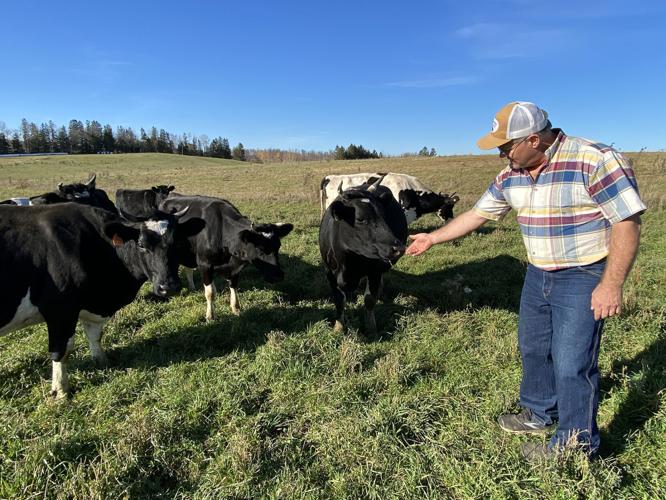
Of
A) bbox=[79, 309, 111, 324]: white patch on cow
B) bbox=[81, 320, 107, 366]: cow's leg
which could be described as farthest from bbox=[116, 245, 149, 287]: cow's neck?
bbox=[81, 320, 107, 366]: cow's leg

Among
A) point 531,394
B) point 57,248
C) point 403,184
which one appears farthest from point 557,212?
point 403,184

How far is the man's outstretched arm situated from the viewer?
4031mm

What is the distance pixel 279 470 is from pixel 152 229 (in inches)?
125

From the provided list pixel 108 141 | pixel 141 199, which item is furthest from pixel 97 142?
pixel 141 199

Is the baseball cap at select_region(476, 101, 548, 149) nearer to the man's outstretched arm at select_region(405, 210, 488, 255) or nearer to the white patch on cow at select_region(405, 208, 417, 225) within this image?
the man's outstretched arm at select_region(405, 210, 488, 255)

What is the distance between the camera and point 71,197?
8703 mm

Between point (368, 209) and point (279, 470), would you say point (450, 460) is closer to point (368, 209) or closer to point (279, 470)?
point (279, 470)

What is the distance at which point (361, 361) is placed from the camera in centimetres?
501

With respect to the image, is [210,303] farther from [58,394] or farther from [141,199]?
[141,199]

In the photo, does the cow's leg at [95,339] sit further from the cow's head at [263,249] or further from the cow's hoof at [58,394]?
the cow's head at [263,249]

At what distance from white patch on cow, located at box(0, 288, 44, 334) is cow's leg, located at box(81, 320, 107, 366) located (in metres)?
0.77

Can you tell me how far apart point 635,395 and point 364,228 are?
3518 millimetres

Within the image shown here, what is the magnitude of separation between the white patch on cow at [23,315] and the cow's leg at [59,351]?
183 mm

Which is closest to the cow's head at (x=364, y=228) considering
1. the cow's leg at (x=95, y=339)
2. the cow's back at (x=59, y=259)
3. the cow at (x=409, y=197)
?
the cow's back at (x=59, y=259)
